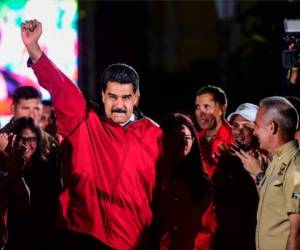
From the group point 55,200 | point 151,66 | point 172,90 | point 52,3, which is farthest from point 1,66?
point 55,200

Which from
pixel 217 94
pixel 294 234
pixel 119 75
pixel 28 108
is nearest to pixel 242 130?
pixel 217 94

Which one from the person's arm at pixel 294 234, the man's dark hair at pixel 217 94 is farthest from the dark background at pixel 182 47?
the person's arm at pixel 294 234

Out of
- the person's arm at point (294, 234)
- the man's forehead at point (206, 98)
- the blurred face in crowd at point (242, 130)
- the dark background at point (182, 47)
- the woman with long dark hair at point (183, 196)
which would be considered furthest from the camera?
the dark background at point (182, 47)

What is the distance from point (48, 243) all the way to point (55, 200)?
1.25 feet

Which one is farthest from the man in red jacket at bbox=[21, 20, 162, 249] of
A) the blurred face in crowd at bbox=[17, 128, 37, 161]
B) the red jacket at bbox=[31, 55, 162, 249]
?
the blurred face in crowd at bbox=[17, 128, 37, 161]

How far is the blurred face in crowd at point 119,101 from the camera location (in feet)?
19.7

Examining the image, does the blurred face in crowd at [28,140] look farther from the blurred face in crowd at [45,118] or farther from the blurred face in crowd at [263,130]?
the blurred face in crowd at [263,130]

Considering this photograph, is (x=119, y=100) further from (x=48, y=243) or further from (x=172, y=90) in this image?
(x=172, y=90)

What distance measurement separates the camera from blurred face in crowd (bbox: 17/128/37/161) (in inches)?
289

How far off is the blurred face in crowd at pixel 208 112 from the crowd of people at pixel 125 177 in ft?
2.40

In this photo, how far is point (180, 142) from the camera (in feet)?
22.3

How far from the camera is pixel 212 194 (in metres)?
7.02

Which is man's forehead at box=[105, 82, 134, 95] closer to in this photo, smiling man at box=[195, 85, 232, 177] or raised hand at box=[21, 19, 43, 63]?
raised hand at box=[21, 19, 43, 63]

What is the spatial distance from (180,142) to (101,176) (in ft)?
3.55
